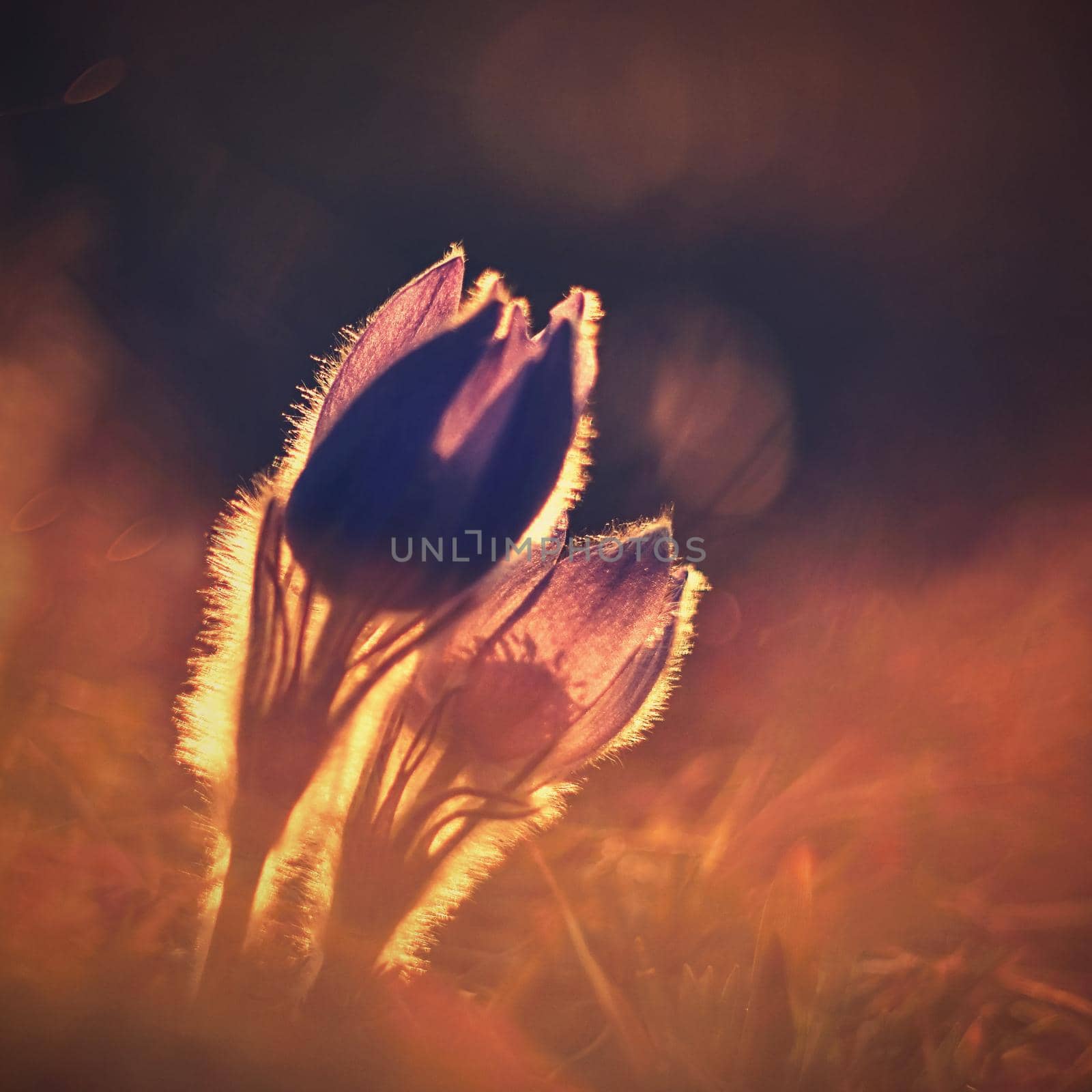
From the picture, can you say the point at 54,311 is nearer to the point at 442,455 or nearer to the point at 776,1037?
the point at 442,455

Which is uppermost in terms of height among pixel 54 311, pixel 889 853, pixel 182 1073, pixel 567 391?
pixel 54 311

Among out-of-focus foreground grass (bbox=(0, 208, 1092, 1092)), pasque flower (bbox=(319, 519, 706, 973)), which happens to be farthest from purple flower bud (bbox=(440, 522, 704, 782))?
out-of-focus foreground grass (bbox=(0, 208, 1092, 1092))

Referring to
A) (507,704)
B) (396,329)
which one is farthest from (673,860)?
(396,329)


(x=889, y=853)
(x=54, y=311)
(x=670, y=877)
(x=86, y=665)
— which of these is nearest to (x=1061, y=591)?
(x=889, y=853)

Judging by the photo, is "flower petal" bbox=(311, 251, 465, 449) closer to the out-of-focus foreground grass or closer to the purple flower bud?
the purple flower bud

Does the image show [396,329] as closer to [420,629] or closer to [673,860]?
[420,629]

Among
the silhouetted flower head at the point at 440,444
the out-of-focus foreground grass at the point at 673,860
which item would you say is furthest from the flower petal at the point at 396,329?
the out-of-focus foreground grass at the point at 673,860
